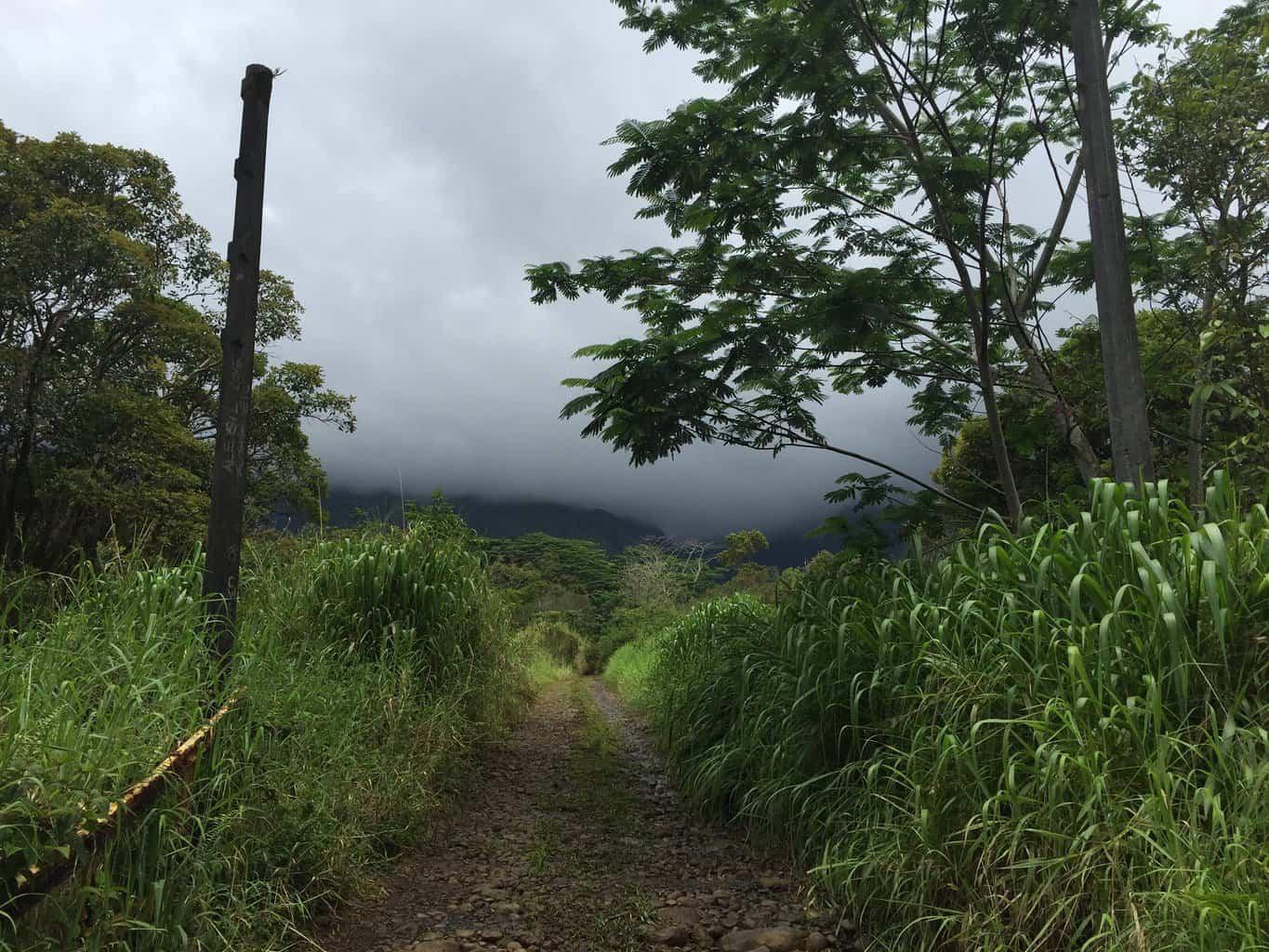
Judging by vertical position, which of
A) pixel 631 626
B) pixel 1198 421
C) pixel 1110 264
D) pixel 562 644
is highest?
pixel 1110 264

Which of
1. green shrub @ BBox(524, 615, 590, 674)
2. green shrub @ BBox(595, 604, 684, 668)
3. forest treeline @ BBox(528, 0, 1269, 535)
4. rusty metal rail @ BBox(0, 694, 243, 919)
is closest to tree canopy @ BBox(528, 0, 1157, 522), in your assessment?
forest treeline @ BBox(528, 0, 1269, 535)

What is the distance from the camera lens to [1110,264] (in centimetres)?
452

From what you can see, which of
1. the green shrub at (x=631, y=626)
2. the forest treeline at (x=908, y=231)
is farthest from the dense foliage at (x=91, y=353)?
the forest treeline at (x=908, y=231)

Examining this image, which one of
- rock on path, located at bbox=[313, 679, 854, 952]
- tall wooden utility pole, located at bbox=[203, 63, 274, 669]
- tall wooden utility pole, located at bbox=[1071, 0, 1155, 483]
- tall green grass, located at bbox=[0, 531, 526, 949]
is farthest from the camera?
tall wooden utility pole, located at bbox=[1071, 0, 1155, 483]

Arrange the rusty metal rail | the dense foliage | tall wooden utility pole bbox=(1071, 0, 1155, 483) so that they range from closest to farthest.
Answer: the rusty metal rail → tall wooden utility pole bbox=(1071, 0, 1155, 483) → the dense foliage

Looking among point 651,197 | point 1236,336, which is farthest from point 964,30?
point 1236,336

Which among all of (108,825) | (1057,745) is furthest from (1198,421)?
(108,825)

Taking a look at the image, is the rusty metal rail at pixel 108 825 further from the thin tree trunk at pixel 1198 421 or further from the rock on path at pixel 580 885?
the thin tree trunk at pixel 1198 421

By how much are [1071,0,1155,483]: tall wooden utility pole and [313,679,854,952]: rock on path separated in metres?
3.06

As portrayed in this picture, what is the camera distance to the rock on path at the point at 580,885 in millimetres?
3363

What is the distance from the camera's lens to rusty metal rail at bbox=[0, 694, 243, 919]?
7.07ft

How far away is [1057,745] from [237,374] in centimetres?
402

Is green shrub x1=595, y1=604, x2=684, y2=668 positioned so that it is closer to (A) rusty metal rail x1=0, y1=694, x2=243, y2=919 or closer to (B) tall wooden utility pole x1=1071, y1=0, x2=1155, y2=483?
(B) tall wooden utility pole x1=1071, y1=0, x2=1155, y2=483

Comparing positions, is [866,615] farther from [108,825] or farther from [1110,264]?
[108,825]
